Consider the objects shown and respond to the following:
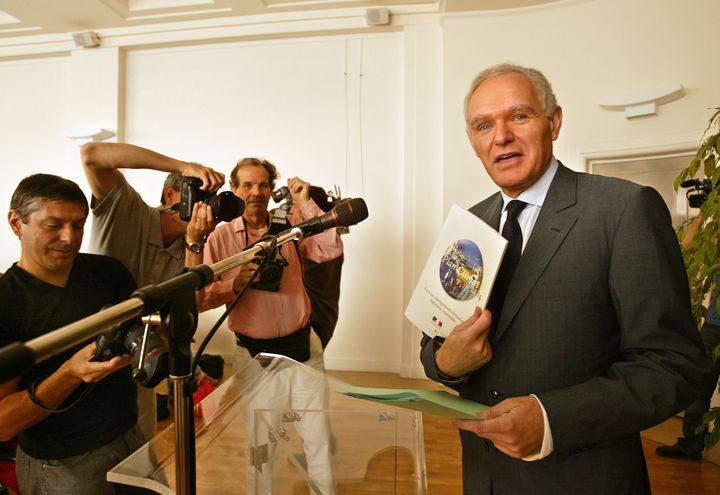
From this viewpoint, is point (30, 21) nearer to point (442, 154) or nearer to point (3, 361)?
point (442, 154)

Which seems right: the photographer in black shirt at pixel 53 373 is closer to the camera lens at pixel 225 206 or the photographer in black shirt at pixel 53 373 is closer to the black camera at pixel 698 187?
the camera lens at pixel 225 206

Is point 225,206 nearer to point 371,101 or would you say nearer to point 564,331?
point 564,331

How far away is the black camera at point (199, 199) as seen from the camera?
1.33 metres

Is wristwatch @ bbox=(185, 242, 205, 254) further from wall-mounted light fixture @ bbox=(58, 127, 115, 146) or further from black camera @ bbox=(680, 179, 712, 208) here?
wall-mounted light fixture @ bbox=(58, 127, 115, 146)

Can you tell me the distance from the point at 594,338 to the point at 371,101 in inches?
145

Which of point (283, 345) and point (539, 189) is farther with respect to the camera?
point (283, 345)

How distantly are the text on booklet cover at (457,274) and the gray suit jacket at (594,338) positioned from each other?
3.8 inches

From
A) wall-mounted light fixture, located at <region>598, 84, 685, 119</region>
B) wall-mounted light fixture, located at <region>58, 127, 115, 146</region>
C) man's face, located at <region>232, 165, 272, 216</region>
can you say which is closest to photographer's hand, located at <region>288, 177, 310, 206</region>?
man's face, located at <region>232, 165, 272, 216</region>

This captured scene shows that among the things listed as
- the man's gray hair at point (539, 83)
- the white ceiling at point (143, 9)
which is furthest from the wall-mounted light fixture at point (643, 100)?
the man's gray hair at point (539, 83)

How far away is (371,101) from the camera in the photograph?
4109 millimetres

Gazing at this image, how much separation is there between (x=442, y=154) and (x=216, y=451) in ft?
11.2

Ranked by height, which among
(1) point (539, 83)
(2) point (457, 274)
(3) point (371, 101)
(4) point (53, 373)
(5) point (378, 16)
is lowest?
(4) point (53, 373)

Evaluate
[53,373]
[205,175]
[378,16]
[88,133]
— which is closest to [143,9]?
[88,133]

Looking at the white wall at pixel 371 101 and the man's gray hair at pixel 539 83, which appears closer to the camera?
the man's gray hair at pixel 539 83
